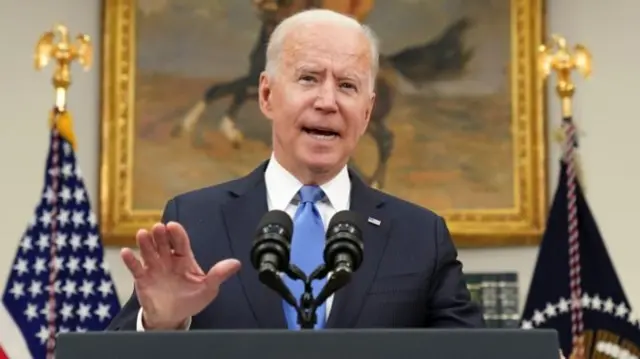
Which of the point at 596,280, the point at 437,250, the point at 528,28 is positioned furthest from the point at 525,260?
the point at 437,250

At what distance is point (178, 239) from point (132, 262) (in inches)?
4.3

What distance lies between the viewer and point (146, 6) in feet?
22.8

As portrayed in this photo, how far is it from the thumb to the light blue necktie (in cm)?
43

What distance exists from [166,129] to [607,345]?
9.44 ft

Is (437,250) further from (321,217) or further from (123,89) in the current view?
(123,89)

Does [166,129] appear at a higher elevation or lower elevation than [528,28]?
lower

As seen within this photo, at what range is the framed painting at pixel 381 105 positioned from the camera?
22.0ft

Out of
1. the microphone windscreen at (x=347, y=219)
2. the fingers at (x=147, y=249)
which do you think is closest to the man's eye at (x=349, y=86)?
the microphone windscreen at (x=347, y=219)

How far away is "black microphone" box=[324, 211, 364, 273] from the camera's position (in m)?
2.31

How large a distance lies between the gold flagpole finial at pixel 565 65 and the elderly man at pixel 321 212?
296cm

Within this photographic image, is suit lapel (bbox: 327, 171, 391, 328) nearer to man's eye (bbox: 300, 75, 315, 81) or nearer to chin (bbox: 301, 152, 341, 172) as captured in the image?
chin (bbox: 301, 152, 341, 172)

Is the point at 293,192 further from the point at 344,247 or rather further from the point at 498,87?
the point at 498,87

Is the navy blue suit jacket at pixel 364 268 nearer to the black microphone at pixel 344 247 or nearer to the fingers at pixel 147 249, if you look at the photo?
the fingers at pixel 147 249

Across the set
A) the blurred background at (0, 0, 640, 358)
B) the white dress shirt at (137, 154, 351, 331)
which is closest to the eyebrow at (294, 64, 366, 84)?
the white dress shirt at (137, 154, 351, 331)
